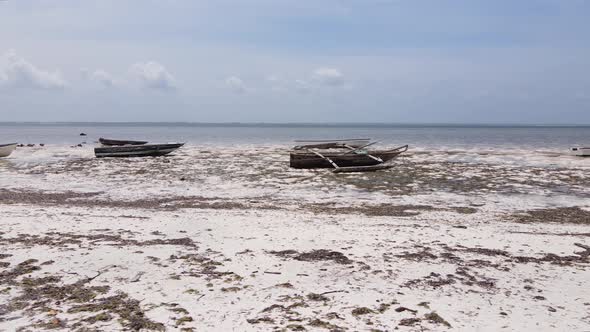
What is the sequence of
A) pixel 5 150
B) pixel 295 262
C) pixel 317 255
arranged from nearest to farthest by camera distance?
pixel 295 262 < pixel 317 255 < pixel 5 150

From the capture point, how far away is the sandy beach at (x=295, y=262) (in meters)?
4.47

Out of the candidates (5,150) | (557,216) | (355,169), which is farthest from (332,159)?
(5,150)

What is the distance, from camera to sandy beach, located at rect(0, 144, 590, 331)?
4469mm

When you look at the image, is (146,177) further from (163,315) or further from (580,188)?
(580,188)

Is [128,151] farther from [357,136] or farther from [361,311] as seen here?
Answer: [357,136]

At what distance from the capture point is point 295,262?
20.1 feet

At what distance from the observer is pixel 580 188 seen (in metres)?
14.0

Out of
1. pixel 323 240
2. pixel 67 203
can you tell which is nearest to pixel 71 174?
pixel 67 203

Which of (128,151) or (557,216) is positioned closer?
(557,216)

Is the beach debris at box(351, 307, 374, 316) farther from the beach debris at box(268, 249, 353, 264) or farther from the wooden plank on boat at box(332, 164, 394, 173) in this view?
the wooden plank on boat at box(332, 164, 394, 173)

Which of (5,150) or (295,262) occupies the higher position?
(5,150)

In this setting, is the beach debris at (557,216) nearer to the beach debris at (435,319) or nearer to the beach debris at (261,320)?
the beach debris at (435,319)

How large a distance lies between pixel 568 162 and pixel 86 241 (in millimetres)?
23057

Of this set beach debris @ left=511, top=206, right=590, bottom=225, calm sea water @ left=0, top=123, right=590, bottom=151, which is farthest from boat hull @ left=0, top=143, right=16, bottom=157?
beach debris @ left=511, top=206, right=590, bottom=225
